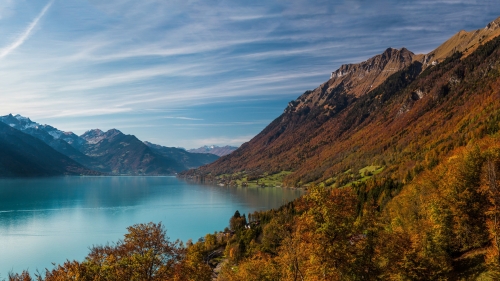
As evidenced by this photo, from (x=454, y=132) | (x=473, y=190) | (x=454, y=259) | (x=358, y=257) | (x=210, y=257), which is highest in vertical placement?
(x=454, y=132)

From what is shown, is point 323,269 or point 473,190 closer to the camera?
point 323,269

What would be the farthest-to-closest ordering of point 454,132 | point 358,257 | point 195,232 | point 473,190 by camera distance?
point 454,132 → point 195,232 → point 473,190 → point 358,257

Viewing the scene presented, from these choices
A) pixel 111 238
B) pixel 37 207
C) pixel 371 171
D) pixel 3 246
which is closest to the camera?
pixel 3 246

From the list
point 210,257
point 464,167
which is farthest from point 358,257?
point 210,257

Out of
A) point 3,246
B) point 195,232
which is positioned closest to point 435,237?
point 195,232

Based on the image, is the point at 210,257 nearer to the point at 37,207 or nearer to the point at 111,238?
the point at 111,238

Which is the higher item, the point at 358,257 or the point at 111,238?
the point at 358,257

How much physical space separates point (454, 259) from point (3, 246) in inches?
4406

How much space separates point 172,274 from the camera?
2486 cm

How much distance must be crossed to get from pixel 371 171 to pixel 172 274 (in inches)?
7225

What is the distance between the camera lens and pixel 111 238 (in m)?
104

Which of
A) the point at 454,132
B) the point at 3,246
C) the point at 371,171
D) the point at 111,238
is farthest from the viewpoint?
the point at 371,171

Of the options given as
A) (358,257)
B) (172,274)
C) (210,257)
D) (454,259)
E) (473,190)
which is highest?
(473,190)

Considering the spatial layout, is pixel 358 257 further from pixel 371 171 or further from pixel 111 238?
pixel 371 171
